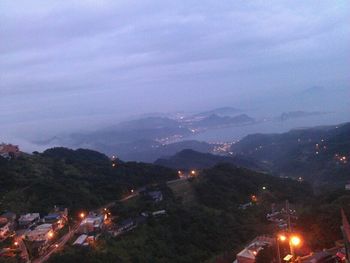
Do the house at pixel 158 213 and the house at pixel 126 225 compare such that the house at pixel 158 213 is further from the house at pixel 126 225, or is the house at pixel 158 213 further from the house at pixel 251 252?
the house at pixel 251 252

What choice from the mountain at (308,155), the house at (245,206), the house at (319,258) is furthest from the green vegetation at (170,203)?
the mountain at (308,155)

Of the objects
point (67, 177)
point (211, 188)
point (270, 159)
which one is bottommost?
point (270, 159)

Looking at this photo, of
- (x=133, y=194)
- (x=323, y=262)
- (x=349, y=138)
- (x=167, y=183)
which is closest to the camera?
(x=323, y=262)

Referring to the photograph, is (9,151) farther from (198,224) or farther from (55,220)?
(198,224)

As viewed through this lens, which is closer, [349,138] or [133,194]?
[133,194]

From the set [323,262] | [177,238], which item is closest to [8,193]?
[177,238]

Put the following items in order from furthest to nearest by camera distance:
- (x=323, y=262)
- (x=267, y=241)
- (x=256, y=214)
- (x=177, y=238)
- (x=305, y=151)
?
(x=305, y=151) < (x=256, y=214) < (x=177, y=238) < (x=267, y=241) < (x=323, y=262)

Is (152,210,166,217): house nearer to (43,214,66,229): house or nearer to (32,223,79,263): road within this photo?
(32,223,79,263): road

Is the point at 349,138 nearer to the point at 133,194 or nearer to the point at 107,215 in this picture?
the point at 133,194
